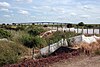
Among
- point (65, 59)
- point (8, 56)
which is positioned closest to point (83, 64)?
point (65, 59)

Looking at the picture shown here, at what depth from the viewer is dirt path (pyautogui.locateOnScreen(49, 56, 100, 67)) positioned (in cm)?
1409

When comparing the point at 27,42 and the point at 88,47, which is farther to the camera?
the point at 27,42

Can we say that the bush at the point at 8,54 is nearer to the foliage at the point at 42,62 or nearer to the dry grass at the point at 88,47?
the foliage at the point at 42,62

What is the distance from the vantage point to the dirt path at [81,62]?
14086 millimetres

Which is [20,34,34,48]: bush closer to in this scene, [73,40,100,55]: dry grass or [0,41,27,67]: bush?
[0,41,27,67]: bush

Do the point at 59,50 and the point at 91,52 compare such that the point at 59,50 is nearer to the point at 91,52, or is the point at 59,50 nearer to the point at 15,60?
the point at 91,52

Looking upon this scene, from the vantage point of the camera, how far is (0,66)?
15.3m

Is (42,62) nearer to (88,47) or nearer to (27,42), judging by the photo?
(88,47)

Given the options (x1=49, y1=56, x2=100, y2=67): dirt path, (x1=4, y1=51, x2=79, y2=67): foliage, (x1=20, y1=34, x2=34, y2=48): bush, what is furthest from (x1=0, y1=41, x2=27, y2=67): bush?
(x1=20, y1=34, x2=34, y2=48): bush

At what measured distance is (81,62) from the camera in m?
14.9

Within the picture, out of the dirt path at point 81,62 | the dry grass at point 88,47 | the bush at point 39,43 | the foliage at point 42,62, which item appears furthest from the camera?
the bush at point 39,43

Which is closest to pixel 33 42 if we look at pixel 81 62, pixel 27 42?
pixel 27 42

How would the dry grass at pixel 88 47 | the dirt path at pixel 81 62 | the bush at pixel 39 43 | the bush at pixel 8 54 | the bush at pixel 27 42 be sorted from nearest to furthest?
the dirt path at pixel 81 62
the bush at pixel 8 54
the dry grass at pixel 88 47
the bush at pixel 39 43
the bush at pixel 27 42

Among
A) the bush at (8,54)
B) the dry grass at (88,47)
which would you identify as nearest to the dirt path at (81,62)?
the dry grass at (88,47)
